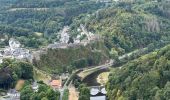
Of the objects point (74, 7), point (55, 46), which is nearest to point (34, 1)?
point (74, 7)

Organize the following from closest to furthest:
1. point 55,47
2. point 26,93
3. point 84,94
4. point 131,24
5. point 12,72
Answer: point 26,93
point 84,94
point 12,72
point 55,47
point 131,24

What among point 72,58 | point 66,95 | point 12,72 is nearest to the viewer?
point 66,95

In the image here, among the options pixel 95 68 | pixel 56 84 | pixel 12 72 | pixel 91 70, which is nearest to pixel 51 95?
pixel 12 72

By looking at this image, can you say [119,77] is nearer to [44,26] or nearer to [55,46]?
[55,46]

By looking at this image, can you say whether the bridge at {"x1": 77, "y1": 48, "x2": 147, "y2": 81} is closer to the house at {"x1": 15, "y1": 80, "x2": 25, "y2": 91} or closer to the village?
the village

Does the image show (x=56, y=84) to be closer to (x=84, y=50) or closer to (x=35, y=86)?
(x=35, y=86)
